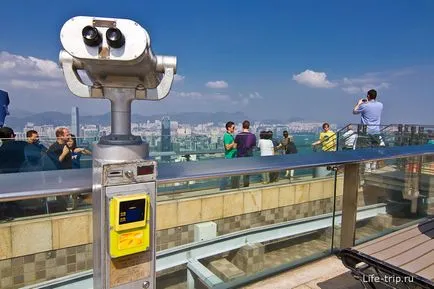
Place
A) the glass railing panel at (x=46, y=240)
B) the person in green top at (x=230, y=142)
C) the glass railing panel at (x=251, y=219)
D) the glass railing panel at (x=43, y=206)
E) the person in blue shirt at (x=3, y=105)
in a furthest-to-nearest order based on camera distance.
→ the person in green top at (x=230, y=142) → the person in blue shirt at (x=3, y=105) → the glass railing panel at (x=251, y=219) → the glass railing panel at (x=46, y=240) → the glass railing panel at (x=43, y=206)

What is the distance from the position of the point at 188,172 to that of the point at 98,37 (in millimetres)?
835

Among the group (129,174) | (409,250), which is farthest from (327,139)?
(129,174)

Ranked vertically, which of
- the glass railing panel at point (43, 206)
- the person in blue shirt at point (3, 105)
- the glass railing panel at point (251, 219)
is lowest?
Answer: the glass railing panel at point (251, 219)

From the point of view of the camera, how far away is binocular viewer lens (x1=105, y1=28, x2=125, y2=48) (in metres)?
1.18

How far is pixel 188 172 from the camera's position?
177 centimetres

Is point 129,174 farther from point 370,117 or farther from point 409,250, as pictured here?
point 370,117

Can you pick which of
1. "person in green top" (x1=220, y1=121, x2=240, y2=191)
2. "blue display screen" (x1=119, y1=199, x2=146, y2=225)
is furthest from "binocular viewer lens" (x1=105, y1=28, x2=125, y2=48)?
"person in green top" (x1=220, y1=121, x2=240, y2=191)

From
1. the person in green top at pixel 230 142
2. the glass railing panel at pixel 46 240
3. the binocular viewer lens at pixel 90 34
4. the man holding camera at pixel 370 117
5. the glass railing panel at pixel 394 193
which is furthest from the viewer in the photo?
the man holding camera at pixel 370 117

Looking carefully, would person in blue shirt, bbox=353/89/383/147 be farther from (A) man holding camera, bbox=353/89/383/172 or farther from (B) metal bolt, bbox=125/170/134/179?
(B) metal bolt, bbox=125/170/134/179

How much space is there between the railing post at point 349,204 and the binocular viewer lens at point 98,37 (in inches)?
87.2

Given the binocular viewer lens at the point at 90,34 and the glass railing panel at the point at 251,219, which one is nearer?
the binocular viewer lens at the point at 90,34

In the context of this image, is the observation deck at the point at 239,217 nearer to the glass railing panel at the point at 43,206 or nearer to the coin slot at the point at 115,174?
the glass railing panel at the point at 43,206


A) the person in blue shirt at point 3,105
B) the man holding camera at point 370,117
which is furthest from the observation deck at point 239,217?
the man holding camera at point 370,117

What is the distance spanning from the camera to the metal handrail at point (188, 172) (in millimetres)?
1309
